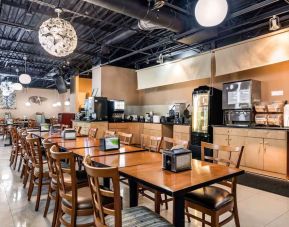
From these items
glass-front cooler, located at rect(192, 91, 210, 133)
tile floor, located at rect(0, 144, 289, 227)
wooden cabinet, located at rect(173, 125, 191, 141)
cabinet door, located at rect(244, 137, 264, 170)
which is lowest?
tile floor, located at rect(0, 144, 289, 227)

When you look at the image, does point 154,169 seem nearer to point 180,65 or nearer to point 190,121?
point 190,121

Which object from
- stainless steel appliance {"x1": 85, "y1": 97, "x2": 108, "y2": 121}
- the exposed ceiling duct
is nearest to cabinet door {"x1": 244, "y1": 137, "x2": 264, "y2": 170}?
the exposed ceiling duct

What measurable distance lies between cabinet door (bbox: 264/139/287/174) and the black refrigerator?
4.83 feet

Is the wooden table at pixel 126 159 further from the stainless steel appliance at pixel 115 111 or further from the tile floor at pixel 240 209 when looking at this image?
the stainless steel appliance at pixel 115 111

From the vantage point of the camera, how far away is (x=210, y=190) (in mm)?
2160

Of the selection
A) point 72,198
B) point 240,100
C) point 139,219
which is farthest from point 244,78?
point 72,198

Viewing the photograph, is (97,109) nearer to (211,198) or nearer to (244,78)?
(244,78)

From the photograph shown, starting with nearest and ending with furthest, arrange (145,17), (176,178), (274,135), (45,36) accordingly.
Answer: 1. (176,178)
2. (45,36)
3. (145,17)
4. (274,135)

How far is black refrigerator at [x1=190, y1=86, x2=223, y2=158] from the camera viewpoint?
5707mm

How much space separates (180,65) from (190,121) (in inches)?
69.9

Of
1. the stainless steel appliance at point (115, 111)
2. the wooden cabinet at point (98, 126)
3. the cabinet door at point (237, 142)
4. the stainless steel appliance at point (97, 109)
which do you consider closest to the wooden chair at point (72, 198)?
the cabinet door at point (237, 142)

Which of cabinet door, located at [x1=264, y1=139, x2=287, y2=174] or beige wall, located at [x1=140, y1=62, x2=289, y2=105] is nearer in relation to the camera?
cabinet door, located at [x1=264, y1=139, x2=287, y2=174]

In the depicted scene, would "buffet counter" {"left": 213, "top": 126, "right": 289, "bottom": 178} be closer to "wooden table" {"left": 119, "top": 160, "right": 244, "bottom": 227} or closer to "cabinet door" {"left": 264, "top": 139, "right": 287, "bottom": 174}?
"cabinet door" {"left": 264, "top": 139, "right": 287, "bottom": 174}

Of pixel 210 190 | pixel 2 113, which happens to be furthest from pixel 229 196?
pixel 2 113
